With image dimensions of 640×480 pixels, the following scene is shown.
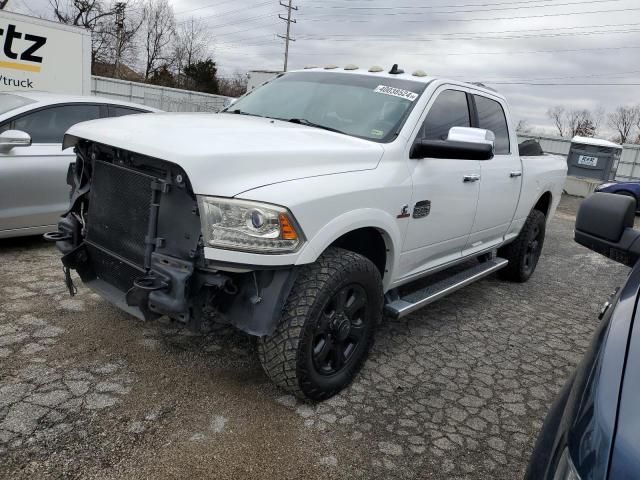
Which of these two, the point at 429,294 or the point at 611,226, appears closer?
the point at 611,226

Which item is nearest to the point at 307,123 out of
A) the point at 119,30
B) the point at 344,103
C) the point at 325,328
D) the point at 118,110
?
the point at 344,103

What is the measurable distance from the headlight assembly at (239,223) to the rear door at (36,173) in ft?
9.40

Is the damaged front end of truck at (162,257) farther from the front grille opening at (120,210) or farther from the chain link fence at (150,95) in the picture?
the chain link fence at (150,95)

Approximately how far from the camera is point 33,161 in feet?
15.6

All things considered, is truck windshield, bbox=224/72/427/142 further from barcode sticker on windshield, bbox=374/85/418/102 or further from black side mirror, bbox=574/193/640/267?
black side mirror, bbox=574/193/640/267

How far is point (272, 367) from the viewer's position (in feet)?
8.95

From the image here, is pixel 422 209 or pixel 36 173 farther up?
pixel 422 209

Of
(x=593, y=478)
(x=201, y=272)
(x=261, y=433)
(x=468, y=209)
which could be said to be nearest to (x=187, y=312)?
(x=201, y=272)

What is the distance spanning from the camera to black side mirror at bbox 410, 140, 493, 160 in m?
3.10

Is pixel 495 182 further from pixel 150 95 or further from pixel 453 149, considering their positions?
pixel 150 95

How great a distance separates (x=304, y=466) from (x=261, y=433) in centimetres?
31

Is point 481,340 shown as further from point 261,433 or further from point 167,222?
point 167,222

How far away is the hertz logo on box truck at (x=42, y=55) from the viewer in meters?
9.30

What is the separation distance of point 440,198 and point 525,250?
254cm
